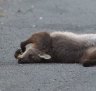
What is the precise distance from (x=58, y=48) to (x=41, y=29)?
4.66 metres

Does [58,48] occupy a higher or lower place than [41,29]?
lower

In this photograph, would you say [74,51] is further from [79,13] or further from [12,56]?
[79,13]

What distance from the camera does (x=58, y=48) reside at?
29.4 feet

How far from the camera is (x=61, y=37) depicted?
921cm

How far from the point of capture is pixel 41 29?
44.6ft

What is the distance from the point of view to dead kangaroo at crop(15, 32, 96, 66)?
8891 millimetres

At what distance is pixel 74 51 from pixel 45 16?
7302 mm

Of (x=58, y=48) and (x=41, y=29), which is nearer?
(x=58, y=48)

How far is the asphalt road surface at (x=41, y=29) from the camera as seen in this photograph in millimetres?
7594

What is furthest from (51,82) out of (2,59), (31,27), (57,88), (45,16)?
(45,16)

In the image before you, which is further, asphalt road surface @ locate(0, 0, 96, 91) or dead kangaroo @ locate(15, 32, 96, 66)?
dead kangaroo @ locate(15, 32, 96, 66)

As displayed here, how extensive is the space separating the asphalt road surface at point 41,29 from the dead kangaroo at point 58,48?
14 centimetres

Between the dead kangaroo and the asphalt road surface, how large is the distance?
14 cm

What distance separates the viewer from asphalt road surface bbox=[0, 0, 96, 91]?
7.59m
